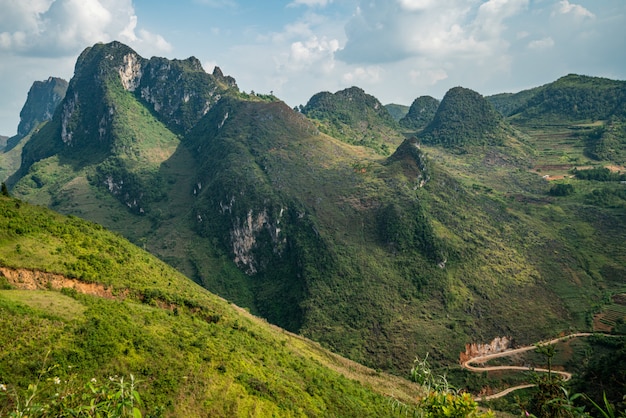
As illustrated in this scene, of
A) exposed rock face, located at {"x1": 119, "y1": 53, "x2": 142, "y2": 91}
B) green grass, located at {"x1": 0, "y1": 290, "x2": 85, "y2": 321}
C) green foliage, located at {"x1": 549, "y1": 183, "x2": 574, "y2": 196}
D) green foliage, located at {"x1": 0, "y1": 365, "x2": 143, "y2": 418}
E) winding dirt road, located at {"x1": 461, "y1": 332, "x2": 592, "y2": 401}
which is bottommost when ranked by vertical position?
winding dirt road, located at {"x1": 461, "y1": 332, "x2": 592, "y2": 401}

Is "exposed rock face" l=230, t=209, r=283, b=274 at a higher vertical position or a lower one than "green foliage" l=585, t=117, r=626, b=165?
lower

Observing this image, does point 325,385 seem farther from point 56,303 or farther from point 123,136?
point 123,136

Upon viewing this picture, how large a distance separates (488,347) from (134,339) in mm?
70554

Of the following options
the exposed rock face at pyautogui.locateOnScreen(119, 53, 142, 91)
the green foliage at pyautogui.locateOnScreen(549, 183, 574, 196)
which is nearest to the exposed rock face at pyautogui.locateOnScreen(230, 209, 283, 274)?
the green foliage at pyautogui.locateOnScreen(549, 183, 574, 196)

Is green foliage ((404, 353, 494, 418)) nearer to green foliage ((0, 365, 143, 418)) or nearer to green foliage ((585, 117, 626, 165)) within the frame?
green foliage ((0, 365, 143, 418))

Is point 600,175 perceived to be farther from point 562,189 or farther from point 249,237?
Answer: point 249,237

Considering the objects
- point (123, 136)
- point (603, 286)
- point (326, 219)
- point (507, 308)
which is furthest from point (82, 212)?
point (603, 286)

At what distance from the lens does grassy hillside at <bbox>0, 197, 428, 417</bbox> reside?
2772 cm

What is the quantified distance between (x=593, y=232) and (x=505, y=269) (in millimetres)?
34924

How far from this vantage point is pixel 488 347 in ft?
263

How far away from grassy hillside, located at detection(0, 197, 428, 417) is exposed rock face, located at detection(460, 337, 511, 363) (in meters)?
28.3

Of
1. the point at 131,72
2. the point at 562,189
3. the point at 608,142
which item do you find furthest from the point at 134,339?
the point at 608,142

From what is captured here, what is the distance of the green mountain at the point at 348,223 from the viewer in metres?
86.9

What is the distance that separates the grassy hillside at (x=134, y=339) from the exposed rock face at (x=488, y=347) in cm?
2834
